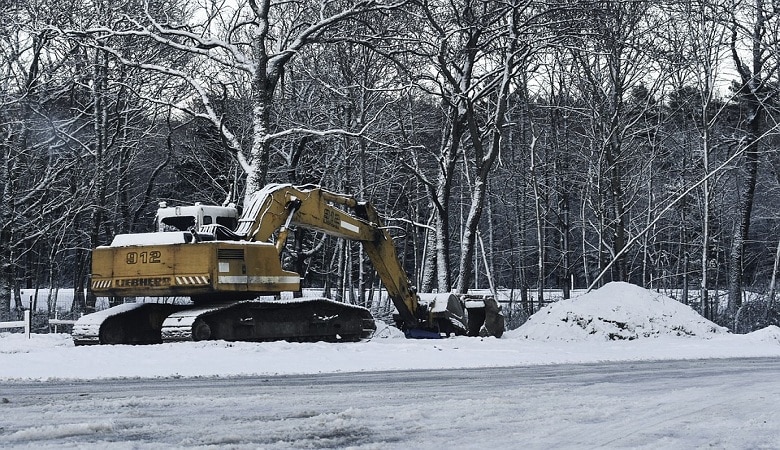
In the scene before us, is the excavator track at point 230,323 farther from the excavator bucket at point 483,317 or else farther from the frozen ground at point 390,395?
the excavator bucket at point 483,317

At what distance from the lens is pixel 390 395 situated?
9.83 metres

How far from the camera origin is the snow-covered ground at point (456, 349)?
13.3 meters

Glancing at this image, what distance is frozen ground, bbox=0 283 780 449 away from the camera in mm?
7043

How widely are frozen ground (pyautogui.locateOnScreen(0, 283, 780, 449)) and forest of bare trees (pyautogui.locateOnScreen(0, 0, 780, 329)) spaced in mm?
8568

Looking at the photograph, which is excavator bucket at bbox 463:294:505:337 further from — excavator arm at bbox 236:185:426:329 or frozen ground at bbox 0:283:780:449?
frozen ground at bbox 0:283:780:449

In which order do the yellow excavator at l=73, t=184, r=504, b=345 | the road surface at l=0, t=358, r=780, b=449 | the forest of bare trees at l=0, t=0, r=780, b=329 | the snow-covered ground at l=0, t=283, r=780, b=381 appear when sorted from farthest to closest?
1. the forest of bare trees at l=0, t=0, r=780, b=329
2. the yellow excavator at l=73, t=184, r=504, b=345
3. the snow-covered ground at l=0, t=283, r=780, b=381
4. the road surface at l=0, t=358, r=780, b=449

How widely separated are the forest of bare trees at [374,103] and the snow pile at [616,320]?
330cm

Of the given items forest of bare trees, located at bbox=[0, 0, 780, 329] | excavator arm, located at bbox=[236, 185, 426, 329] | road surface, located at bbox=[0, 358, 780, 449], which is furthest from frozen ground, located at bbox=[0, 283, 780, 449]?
forest of bare trees, located at bbox=[0, 0, 780, 329]

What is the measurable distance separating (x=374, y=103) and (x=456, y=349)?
20.2m

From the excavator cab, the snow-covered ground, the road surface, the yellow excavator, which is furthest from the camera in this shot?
the excavator cab

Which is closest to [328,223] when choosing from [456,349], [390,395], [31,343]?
[456,349]

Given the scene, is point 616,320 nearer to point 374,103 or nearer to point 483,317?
point 483,317

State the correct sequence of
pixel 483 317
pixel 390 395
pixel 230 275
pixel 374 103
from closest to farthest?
pixel 390 395, pixel 230 275, pixel 483 317, pixel 374 103

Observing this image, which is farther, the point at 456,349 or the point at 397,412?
the point at 456,349
